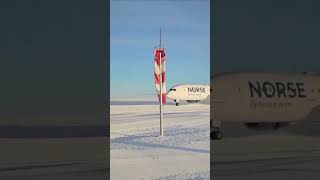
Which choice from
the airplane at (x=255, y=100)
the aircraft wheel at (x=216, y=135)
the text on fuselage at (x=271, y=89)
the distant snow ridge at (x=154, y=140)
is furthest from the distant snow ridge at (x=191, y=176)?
the text on fuselage at (x=271, y=89)

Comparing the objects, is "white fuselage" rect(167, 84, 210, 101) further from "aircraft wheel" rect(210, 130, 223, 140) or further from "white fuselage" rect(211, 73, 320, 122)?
"aircraft wheel" rect(210, 130, 223, 140)

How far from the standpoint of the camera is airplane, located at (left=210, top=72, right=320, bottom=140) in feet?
22.0

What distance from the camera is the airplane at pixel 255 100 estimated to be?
6719 mm

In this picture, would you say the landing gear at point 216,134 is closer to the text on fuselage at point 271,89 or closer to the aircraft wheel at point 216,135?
the aircraft wheel at point 216,135

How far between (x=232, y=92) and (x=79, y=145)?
2.69 metres

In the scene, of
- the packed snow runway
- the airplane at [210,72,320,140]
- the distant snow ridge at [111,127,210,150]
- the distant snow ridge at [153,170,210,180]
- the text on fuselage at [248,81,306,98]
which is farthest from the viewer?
the text on fuselage at [248,81,306,98]

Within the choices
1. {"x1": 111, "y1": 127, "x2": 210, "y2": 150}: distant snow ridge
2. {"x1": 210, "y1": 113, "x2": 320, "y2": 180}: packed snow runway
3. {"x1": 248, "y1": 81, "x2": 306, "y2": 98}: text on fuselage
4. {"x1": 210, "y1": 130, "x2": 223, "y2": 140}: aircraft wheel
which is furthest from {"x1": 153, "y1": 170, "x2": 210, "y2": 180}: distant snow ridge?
{"x1": 248, "y1": 81, "x2": 306, "y2": 98}: text on fuselage

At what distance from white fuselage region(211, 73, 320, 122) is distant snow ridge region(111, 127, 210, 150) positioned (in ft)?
1.67

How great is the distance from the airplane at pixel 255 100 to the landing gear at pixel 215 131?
2 cm

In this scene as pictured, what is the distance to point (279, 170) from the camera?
4215 mm

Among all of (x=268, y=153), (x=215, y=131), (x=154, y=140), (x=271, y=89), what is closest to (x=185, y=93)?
(x=271, y=89)

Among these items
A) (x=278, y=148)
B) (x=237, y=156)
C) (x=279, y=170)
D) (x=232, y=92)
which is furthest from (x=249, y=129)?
(x=279, y=170)

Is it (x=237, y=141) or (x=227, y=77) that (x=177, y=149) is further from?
(x=227, y=77)

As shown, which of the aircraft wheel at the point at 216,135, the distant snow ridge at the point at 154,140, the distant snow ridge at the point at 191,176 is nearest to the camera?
the distant snow ridge at the point at 191,176
